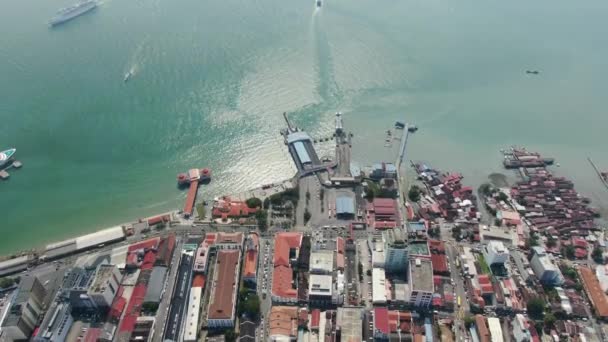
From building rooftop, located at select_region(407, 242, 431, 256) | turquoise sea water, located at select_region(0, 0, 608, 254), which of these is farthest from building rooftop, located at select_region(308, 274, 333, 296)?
turquoise sea water, located at select_region(0, 0, 608, 254)

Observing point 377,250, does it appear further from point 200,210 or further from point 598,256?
point 598,256

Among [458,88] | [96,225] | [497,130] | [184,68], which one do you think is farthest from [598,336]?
[184,68]

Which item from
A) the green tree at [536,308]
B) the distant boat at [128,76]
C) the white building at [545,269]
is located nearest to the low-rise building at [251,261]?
the green tree at [536,308]

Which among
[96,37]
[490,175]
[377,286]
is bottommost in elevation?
[377,286]

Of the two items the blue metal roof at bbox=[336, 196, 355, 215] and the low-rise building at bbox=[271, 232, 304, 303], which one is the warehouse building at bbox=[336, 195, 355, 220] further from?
the low-rise building at bbox=[271, 232, 304, 303]

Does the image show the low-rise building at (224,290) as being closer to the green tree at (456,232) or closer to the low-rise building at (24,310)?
the low-rise building at (24,310)

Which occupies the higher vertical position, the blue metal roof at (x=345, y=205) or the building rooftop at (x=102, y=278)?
the blue metal roof at (x=345, y=205)

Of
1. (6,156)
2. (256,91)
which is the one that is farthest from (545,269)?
(6,156)

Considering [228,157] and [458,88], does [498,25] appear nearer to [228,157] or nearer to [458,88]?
[458,88]
